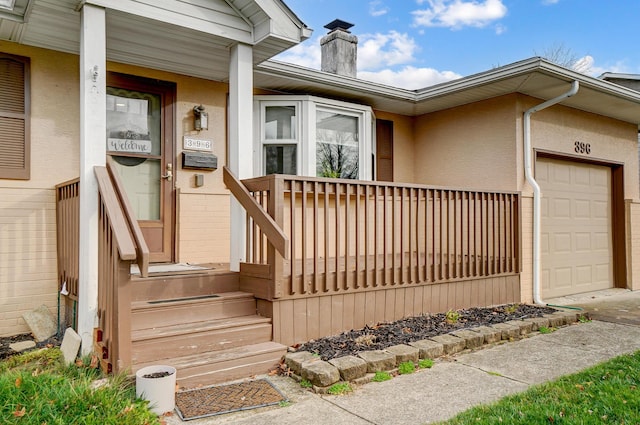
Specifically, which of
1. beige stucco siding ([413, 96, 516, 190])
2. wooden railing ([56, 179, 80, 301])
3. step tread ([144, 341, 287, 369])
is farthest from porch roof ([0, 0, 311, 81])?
beige stucco siding ([413, 96, 516, 190])

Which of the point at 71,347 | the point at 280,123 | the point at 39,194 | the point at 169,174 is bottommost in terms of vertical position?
the point at 71,347

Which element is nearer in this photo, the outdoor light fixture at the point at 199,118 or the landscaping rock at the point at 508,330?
the landscaping rock at the point at 508,330

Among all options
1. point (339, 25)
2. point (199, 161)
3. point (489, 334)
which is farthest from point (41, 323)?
point (339, 25)

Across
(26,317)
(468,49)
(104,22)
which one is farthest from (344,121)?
(468,49)

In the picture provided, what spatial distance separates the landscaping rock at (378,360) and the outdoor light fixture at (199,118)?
3384mm

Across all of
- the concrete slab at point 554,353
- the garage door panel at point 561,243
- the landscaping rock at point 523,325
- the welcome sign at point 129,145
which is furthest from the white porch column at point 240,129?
the garage door panel at point 561,243

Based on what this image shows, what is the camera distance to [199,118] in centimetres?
571

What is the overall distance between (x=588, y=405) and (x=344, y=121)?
192 inches

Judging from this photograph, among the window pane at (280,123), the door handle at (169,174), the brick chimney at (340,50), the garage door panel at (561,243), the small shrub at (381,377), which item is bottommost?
the small shrub at (381,377)

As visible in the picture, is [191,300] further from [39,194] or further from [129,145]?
[129,145]

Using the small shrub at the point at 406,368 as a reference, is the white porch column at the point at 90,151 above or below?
above

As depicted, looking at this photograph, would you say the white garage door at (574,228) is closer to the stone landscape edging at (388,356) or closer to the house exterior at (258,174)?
the house exterior at (258,174)

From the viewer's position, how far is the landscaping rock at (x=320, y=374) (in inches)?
131

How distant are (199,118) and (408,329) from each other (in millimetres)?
3416
